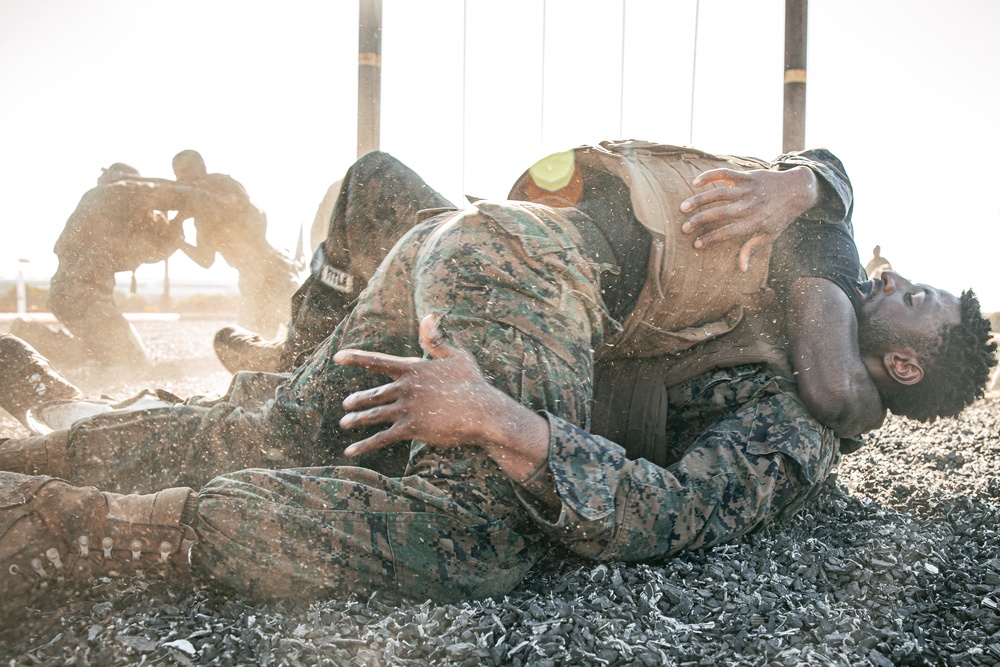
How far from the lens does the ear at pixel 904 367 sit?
2.66 metres

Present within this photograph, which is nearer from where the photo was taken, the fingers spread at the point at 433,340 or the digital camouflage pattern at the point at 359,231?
the fingers spread at the point at 433,340

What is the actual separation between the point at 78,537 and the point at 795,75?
5428 millimetres

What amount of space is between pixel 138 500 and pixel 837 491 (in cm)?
271

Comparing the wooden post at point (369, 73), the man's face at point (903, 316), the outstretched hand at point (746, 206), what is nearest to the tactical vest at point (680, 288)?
the outstretched hand at point (746, 206)

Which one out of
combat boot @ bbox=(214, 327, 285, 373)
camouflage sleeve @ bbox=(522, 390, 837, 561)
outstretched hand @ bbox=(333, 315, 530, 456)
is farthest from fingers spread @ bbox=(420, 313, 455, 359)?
combat boot @ bbox=(214, 327, 285, 373)

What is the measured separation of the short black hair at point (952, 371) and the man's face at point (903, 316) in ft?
0.11

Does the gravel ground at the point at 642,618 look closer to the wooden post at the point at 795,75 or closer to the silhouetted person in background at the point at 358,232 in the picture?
the silhouetted person in background at the point at 358,232

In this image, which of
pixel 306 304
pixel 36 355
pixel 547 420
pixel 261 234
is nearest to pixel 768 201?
pixel 547 420

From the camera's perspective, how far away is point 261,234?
779 cm

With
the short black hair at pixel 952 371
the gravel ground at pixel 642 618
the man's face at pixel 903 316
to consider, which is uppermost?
the man's face at pixel 903 316

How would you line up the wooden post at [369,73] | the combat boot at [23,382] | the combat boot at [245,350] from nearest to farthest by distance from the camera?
the combat boot at [23,382]
the combat boot at [245,350]
the wooden post at [369,73]

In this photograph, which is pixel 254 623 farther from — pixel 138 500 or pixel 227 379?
pixel 227 379

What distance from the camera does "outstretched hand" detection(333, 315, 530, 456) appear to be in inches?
69.7

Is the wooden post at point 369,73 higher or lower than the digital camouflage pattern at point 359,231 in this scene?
higher
